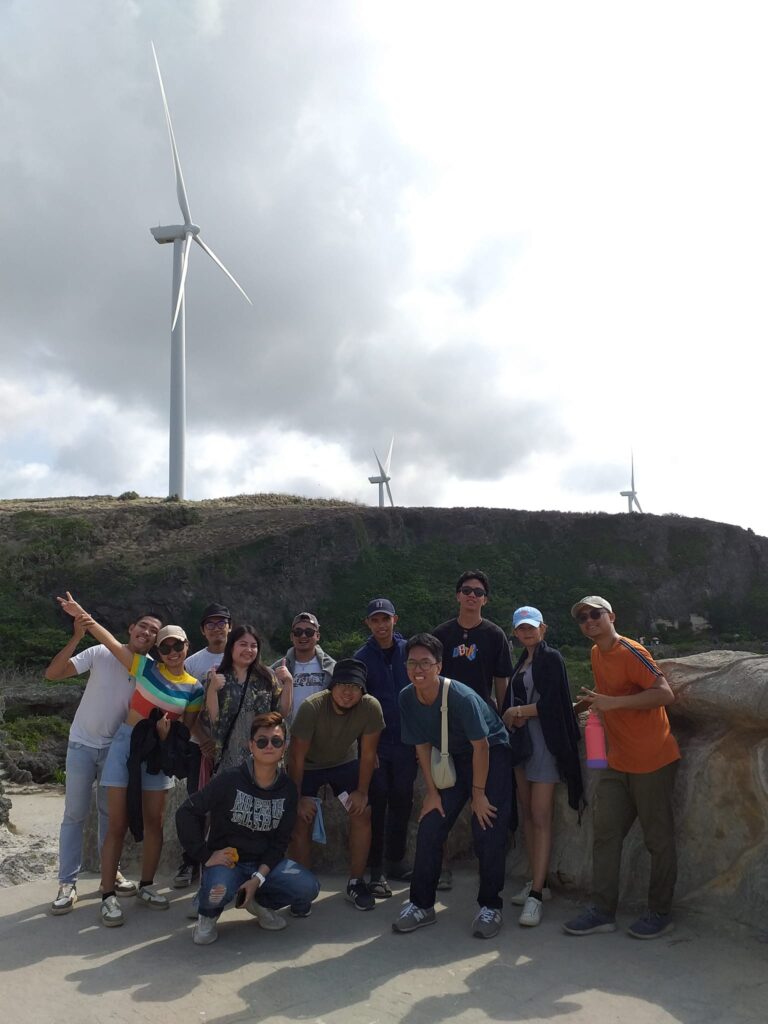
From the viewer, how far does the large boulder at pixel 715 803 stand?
5.04m

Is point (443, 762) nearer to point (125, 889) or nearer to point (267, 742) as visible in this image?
point (267, 742)

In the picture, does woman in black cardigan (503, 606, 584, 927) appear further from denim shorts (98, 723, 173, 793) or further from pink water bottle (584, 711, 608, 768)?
denim shorts (98, 723, 173, 793)

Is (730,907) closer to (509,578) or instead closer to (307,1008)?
(307,1008)

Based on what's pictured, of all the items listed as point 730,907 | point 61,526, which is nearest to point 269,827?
point 730,907

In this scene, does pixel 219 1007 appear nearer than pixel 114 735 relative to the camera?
Yes

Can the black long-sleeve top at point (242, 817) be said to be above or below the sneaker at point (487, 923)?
above

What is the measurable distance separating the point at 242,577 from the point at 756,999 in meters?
33.9

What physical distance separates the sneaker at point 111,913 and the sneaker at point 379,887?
1556 mm

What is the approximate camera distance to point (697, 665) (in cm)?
560

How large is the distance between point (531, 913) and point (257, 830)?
5.48 feet

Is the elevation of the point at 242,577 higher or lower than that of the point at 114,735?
higher

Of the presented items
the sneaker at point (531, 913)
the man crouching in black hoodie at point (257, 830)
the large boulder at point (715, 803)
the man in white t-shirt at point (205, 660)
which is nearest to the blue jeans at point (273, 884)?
the man crouching in black hoodie at point (257, 830)

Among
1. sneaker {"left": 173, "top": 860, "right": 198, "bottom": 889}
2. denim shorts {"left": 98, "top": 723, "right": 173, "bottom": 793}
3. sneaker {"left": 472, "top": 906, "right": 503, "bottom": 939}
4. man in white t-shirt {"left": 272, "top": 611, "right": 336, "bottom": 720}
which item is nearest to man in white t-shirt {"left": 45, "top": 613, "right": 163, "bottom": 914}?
denim shorts {"left": 98, "top": 723, "right": 173, "bottom": 793}

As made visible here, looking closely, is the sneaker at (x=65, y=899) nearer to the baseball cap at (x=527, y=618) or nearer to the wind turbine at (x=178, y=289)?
the baseball cap at (x=527, y=618)
